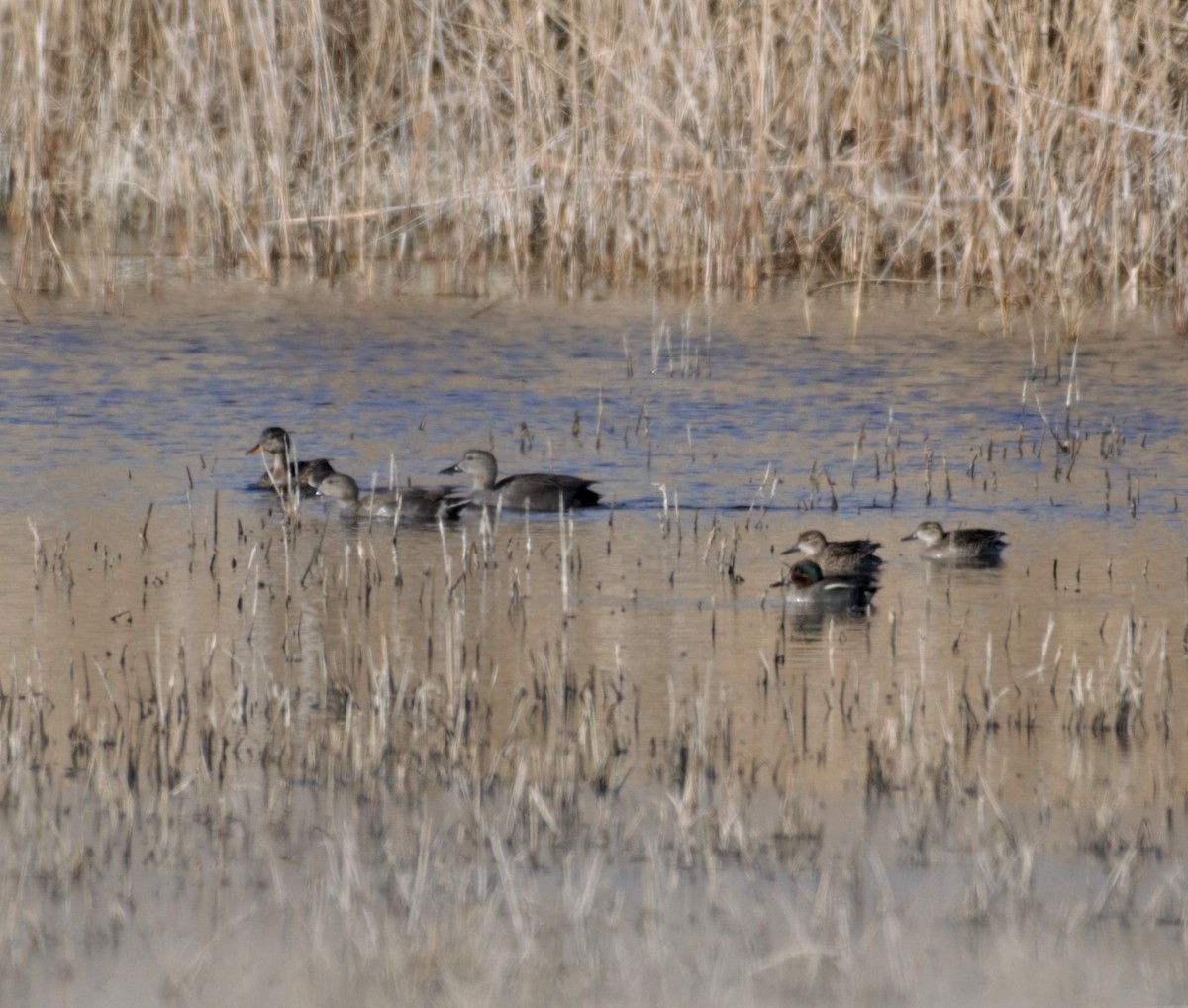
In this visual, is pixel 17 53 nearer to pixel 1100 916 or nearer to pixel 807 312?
pixel 807 312

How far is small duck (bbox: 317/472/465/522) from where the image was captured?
9.20 m

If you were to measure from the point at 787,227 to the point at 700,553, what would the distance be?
7.78 metres

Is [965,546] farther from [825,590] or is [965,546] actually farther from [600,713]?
[600,713]

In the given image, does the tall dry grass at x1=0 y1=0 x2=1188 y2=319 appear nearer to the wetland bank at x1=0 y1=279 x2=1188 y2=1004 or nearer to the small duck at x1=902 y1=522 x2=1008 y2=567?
the wetland bank at x1=0 y1=279 x2=1188 y2=1004

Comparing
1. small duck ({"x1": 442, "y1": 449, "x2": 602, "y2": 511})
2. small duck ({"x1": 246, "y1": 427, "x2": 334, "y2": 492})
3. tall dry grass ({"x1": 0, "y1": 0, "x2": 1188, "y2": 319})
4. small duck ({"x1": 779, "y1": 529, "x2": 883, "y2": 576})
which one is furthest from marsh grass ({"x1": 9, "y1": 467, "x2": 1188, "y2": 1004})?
tall dry grass ({"x1": 0, "y1": 0, "x2": 1188, "y2": 319})

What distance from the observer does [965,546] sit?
8109 millimetres

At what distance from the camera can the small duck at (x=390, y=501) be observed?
9203 mm

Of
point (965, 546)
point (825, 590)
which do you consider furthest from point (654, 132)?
point (825, 590)

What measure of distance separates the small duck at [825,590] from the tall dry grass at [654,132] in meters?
6.39

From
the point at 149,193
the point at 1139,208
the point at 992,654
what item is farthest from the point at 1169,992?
the point at 149,193

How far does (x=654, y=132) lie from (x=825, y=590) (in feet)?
27.2

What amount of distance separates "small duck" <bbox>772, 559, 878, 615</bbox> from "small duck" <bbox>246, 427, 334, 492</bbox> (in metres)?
2.34

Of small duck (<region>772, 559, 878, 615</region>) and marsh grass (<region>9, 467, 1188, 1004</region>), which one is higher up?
small duck (<region>772, 559, 878, 615</region>)

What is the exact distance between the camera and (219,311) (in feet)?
50.9
